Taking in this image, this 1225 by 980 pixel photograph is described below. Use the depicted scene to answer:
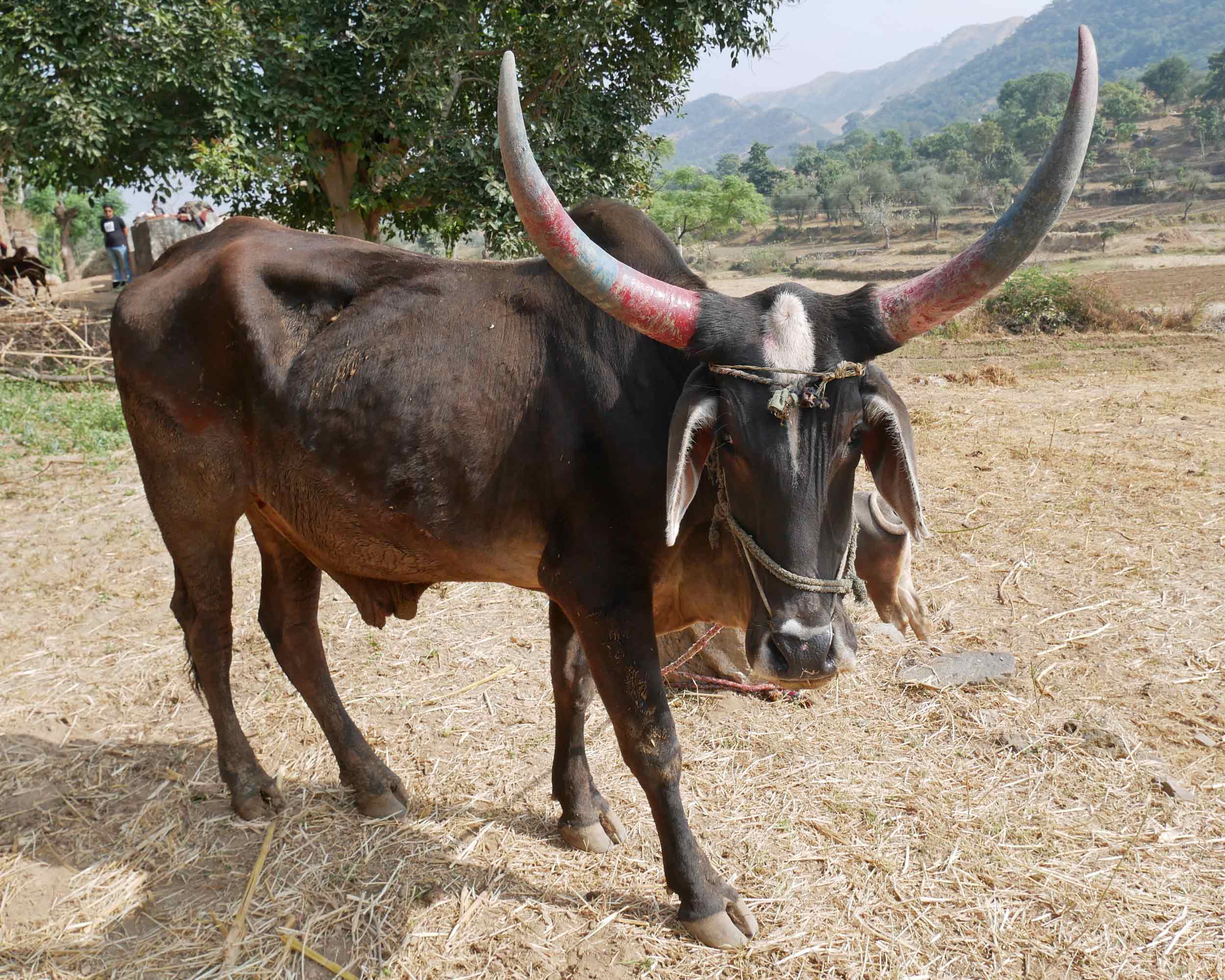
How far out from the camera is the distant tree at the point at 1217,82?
75.8m

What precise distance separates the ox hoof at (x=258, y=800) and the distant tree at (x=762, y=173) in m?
93.4

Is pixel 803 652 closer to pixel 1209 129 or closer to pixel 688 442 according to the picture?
pixel 688 442

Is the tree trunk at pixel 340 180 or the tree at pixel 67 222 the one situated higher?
the tree at pixel 67 222

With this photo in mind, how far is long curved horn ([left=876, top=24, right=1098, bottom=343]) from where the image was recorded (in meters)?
1.88

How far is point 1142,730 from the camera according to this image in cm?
383

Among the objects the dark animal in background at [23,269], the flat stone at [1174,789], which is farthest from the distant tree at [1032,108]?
the flat stone at [1174,789]

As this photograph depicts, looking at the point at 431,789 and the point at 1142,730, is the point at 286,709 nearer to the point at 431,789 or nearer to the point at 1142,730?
the point at 431,789

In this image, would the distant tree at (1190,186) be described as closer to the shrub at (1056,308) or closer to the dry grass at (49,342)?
the shrub at (1056,308)

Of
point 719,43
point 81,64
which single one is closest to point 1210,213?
point 719,43

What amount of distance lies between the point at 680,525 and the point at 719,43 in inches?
456

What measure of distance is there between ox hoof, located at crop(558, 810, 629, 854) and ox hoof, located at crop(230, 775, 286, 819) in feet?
4.00

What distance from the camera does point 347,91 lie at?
37.5 ft

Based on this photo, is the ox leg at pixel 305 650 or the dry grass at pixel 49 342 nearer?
the ox leg at pixel 305 650

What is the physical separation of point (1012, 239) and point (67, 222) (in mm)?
34350
